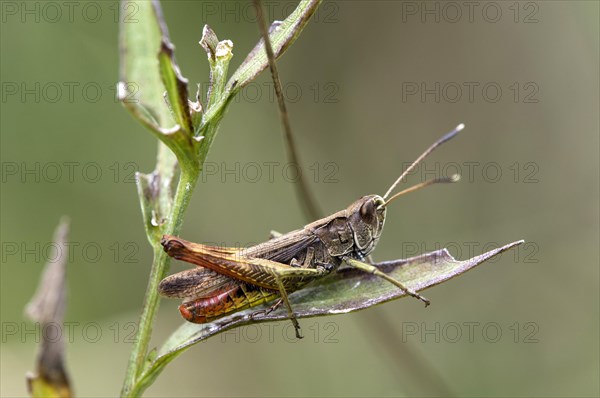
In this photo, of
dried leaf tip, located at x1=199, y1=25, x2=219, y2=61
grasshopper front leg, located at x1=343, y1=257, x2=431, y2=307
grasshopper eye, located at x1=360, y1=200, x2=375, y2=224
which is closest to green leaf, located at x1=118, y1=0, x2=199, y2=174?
dried leaf tip, located at x1=199, y1=25, x2=219, y2=61

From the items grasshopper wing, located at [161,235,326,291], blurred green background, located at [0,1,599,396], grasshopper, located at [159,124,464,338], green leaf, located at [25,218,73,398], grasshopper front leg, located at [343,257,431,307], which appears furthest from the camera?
blurred green background, located at [0,1,599,396]

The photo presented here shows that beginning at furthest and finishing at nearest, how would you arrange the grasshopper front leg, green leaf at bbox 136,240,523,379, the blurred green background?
the blurred green background → the grasshopper front leg → green leaf at bbox 136,240,523,379

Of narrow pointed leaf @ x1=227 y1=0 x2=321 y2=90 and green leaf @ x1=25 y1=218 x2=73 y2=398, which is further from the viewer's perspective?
narrow pointed leaf @ x1=227 y1=0 x2=321 y2=90

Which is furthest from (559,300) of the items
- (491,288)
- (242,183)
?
(242,183)

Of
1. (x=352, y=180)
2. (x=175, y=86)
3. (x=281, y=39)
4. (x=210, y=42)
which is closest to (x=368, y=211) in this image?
(x=281, y=39)

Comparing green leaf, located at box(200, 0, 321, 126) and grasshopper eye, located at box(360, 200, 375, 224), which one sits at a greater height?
green leaf, located at box(200, 0, 321, 126)

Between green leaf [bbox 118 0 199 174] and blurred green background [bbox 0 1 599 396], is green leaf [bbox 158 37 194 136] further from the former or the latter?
blurred green background [bbox 0 1 599 396]
